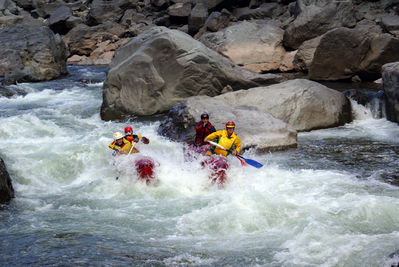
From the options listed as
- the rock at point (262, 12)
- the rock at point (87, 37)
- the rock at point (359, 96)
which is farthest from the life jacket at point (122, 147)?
the rock at point (87, 37)

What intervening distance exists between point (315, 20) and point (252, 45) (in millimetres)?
2730

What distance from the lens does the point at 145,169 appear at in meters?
7.54

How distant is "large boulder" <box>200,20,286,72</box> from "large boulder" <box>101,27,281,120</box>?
637 centimetres

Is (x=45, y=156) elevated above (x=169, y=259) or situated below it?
below

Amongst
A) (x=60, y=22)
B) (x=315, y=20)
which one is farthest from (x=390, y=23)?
(x=60, y=22)

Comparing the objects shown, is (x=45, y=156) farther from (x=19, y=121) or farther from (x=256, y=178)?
(x=256, y=178)

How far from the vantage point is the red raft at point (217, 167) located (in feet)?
24.1

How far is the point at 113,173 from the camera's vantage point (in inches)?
321

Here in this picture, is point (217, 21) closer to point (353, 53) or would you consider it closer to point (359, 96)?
point (353, 53)

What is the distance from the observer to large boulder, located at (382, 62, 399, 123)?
10617 mm

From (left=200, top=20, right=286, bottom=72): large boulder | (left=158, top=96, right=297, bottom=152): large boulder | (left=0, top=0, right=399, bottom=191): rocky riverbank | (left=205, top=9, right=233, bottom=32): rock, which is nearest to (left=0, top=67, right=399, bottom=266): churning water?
(left=158, top=96, right=297, bottom=152): large boulder

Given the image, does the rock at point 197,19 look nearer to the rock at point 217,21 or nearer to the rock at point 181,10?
the rock at point 217,21

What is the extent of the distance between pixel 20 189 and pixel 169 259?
3.68 m

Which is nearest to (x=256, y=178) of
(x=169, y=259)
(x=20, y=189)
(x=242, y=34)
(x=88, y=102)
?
(x=169, y=259)
